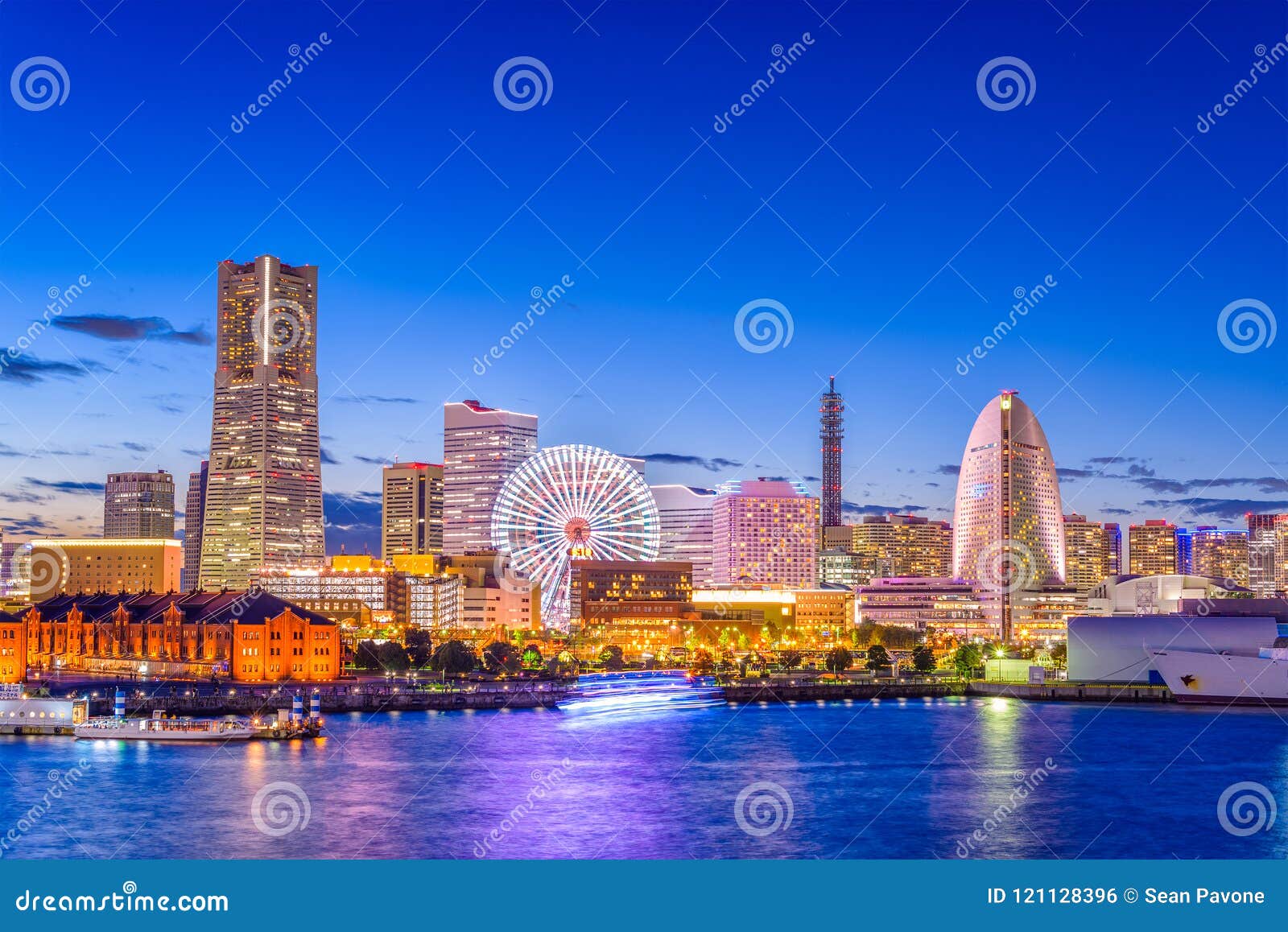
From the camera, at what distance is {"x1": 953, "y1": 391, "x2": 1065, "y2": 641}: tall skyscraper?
3442 inches

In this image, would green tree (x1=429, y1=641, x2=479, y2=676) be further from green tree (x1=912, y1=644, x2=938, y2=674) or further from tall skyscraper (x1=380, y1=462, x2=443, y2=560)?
tall skyscraper (x1=380, y1=462, x2=443, y2=560)

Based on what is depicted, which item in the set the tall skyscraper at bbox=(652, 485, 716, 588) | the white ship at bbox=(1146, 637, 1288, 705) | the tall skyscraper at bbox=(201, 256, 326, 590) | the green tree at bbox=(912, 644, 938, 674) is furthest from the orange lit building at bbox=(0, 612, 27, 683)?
the tall skyscraper at bbox=(652, 485, 716, 588)

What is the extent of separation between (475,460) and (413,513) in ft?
30.0

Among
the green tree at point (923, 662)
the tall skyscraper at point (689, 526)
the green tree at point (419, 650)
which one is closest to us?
the green tree at point (419, 650)

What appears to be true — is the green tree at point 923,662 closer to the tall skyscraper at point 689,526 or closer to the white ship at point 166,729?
the white ship at point 166,729

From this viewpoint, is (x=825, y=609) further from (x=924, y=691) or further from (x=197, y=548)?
(x=197, y=548)

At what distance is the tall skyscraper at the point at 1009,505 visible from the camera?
87.4 metres

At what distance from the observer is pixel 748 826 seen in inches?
829

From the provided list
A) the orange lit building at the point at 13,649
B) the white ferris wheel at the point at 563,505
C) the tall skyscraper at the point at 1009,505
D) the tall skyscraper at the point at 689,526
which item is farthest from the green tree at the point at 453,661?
the tall skyscraper at the point at 689,526

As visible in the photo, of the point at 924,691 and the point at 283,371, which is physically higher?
the point at 283,371

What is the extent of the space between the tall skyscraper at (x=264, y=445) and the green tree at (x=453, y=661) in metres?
50.6

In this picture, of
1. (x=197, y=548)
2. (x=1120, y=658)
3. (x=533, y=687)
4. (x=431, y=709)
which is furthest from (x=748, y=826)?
(x=197, y=548)

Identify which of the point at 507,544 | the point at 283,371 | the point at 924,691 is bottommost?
the point at 924,691

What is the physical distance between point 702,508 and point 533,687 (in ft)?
256
